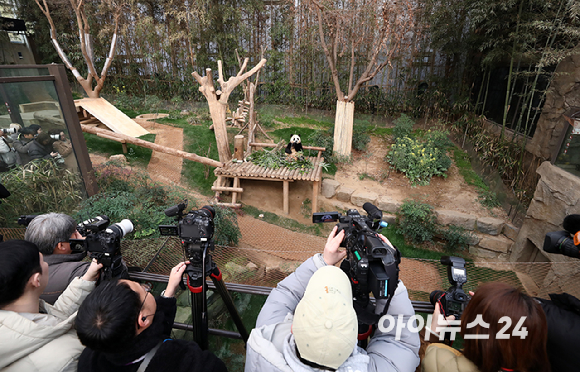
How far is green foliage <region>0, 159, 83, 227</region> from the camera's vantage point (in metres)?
3.29

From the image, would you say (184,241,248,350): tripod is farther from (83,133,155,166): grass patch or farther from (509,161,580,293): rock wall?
(83,133,155,166): grass patch

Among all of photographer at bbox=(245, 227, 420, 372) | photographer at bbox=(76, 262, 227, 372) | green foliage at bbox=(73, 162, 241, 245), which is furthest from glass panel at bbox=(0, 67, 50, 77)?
photographer at bbox=(245, 227, 420, 372)

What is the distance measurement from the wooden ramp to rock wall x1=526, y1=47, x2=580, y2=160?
7.63m

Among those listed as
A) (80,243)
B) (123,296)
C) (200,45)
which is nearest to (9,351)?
(123,296)

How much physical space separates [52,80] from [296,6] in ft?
21.0

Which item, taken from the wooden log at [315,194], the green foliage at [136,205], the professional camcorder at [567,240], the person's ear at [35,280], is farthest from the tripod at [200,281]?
the wooden log at [315,194]

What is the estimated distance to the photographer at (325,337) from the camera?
84cm

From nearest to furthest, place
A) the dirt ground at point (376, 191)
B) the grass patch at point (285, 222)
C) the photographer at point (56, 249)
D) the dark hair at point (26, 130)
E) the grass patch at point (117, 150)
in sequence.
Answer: the photographer at point (56, 249), the dark hair at point (26, 130), the grass patch at point (285, 222), the dirt ground at point (376, 191), the grass patch at point (117, 150)

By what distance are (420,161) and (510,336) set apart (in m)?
5.84

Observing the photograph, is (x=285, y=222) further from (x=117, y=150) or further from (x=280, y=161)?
(x=117, y=150)

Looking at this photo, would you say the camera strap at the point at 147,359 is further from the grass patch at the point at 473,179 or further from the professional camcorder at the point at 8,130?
the grass patch at the point at 473,179

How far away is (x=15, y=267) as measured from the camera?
115 cm

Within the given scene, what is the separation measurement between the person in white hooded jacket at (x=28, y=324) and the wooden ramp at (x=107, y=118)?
5548mm

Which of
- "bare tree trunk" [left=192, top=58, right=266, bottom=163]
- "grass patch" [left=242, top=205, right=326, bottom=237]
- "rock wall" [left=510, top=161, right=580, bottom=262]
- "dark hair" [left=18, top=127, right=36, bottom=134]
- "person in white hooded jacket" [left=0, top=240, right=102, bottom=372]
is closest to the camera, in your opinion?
"person in white hooded jacket" [left=0, top=240, right=102, bottom=372]
